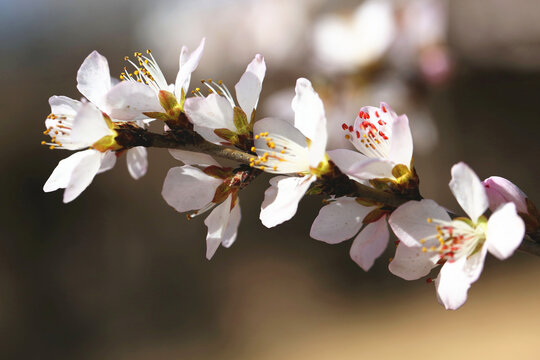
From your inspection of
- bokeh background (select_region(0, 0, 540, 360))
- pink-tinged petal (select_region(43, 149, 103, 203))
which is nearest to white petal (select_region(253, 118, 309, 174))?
pink-tinged petal (select_region(43, 149, 103, 203))

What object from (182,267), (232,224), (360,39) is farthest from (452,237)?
(182,267)

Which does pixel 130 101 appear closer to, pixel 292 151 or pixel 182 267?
pixel 292 151

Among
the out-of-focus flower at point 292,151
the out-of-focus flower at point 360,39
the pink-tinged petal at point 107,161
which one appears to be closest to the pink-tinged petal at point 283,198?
the out-of-focus flower at point 292,151

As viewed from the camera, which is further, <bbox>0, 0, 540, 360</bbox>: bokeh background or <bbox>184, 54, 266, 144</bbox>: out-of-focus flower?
<bbox>0, 0, 540, 360</bbox>: bokeh background

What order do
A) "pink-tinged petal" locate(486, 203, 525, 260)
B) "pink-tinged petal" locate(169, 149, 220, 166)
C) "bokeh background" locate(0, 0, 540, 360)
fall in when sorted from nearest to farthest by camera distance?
"pink-tinged petal" locate(486, 203, 525, 260) → "pink-tinged petal" locate(169, 149, 220, 166) → "bokeh background" locate(0, 0, 540, 360)

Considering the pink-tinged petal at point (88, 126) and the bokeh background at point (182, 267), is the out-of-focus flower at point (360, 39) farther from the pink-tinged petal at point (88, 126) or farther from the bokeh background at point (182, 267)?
the bokeh background at point (182, 267)

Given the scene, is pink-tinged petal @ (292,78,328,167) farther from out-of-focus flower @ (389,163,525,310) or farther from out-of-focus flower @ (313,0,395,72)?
out-of-focus flower @ (313,0,395,72)
